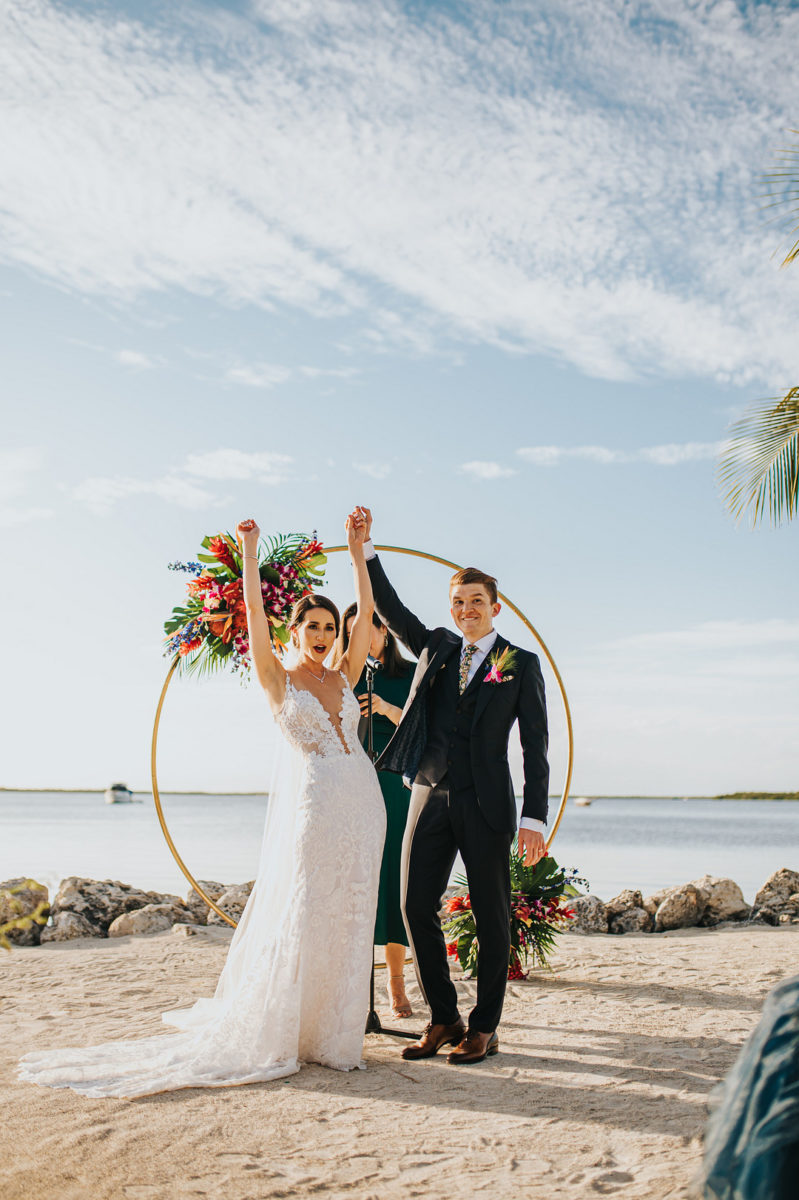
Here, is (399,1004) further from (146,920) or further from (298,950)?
(146,920)

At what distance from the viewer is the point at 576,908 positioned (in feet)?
26.5

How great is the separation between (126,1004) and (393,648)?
2364mm

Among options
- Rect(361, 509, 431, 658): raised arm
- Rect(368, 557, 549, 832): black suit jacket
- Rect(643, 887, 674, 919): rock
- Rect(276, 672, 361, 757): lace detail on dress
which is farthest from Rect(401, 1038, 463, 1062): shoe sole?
Rect(643, 887, 674, 919): rock

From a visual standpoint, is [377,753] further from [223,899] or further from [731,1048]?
[223,899]

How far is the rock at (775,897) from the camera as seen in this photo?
7.78 meters

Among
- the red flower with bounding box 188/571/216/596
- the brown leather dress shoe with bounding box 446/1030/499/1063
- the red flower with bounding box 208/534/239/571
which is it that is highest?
the red flower with bounding box 208/534/239/571

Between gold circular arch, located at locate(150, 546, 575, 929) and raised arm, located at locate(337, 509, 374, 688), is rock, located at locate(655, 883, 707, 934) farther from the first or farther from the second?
raised arm, located at locate(337, 509, 374, 688)

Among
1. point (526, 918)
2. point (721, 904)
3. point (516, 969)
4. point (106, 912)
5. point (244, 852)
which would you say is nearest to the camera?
point (526, 918)

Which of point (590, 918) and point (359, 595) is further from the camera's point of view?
point (590, 918)

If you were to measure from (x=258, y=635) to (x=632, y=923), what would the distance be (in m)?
5.11

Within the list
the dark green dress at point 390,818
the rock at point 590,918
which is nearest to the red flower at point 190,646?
the dark green dress at point 390,818

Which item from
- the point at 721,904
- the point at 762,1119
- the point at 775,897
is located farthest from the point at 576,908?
the point at 762,1119

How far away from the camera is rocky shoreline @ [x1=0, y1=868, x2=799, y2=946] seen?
7.35m

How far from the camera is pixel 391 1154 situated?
2916 mm
